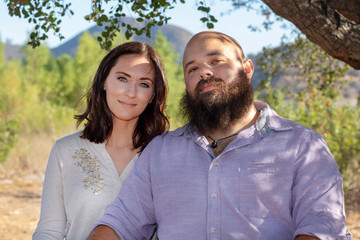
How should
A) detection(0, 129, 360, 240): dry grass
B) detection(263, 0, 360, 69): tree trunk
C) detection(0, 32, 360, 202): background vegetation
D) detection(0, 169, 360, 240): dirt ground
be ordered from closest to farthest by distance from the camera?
detection(263, 0, 360, 69): tree trunk → detection(0, 32, 360, 202): background vegetation → detection(0, 169, 360, 240): dirt ground → detection(0, 129, 360, 240): dry grass

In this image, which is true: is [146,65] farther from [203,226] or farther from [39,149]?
[39,149]

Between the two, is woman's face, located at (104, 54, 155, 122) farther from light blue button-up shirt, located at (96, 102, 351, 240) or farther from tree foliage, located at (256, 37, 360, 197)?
tree foliage, located at (256, 37, 360, 197)

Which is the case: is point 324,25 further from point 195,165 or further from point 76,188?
point 76,188

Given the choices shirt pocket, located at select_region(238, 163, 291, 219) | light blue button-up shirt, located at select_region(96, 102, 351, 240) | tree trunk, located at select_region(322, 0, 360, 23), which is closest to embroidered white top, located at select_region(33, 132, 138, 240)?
light blue button-up shirt, located at select_region(96, 102, 351, 240)

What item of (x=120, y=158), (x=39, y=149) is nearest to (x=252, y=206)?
(x=120, y=158)

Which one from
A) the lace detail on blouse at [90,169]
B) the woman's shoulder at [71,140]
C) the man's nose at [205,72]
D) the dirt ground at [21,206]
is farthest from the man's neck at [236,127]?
the dirt ground at [21,206]

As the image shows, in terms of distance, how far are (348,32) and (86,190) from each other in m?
2.02

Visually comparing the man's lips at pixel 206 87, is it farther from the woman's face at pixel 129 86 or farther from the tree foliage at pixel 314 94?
the tree foliage at pixel 314 94

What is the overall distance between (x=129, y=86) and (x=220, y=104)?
697 mm

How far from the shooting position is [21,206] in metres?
9.04

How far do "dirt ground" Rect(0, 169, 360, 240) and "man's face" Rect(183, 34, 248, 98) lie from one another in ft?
15.7

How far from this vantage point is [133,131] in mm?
3578

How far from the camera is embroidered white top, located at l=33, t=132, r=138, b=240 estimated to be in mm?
3164

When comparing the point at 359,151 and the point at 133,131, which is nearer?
the point at 133,131
